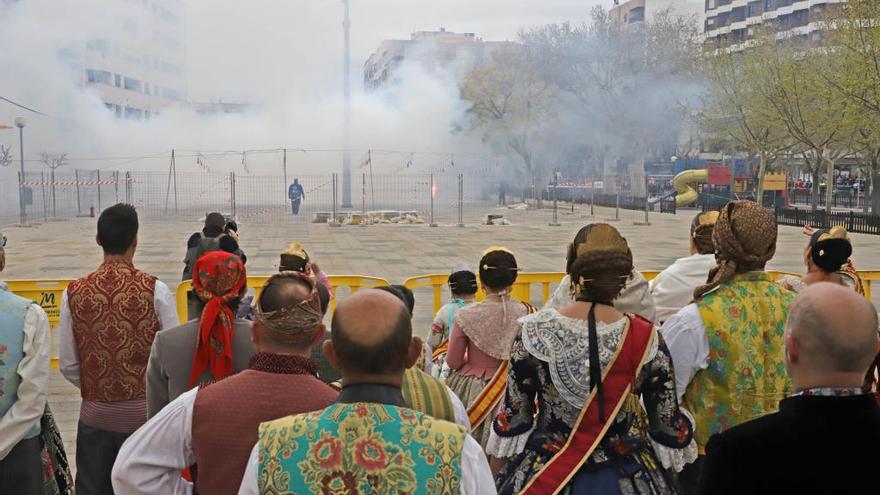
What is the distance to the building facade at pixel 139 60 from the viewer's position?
43.9 m

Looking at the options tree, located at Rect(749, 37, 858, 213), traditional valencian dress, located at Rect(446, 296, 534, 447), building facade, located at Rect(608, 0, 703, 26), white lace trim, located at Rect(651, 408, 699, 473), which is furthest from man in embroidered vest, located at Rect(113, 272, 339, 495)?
building facade, located at Rect(608, 0, 703, 26)

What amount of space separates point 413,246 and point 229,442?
1974 cm

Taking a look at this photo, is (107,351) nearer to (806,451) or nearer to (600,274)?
(600,274)

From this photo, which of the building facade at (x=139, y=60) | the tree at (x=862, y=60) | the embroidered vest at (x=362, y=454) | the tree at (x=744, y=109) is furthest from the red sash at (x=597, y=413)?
the building facade at (x=139, y=60)

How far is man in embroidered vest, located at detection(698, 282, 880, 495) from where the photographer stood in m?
2.06

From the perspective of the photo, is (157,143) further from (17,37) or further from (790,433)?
(790,433)

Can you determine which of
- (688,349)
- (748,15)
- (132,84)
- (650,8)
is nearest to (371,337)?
(688,349)

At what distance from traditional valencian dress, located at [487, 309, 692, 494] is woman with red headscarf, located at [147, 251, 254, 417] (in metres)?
1.07

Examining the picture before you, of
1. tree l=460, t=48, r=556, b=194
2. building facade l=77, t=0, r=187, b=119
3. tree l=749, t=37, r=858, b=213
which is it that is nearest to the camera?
tree l=749, t=37, r=858, b=213

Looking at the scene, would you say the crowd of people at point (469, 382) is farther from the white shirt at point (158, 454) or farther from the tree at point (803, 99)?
the tree at point (803, 99)

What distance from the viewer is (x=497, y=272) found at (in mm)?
4387

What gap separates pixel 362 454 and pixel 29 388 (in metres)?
2.24

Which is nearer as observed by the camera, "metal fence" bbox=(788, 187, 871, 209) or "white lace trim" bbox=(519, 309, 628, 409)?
"white lace trim" bbox=(519, 309, 628, 409)

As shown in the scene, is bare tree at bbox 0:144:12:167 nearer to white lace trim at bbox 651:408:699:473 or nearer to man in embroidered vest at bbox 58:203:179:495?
man in embroidered vest at bbox 58:203:179:495
